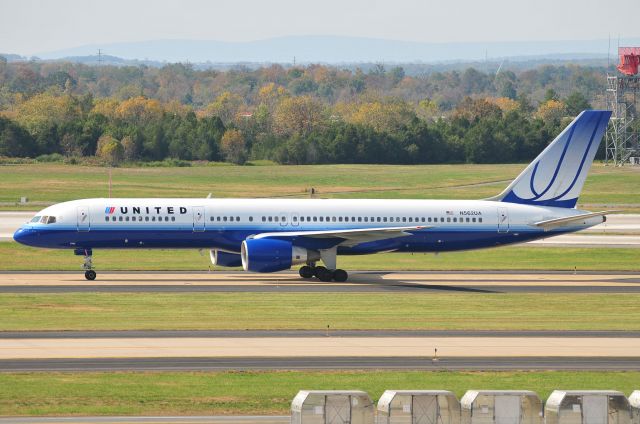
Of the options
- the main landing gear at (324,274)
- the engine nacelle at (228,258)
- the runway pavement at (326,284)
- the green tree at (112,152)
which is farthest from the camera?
the green tree at (112,152)

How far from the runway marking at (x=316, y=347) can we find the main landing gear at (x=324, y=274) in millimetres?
19897

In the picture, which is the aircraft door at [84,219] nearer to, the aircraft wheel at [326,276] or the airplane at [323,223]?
the airplane at [323,223]

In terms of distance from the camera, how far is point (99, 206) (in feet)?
208

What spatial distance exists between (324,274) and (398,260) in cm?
1165

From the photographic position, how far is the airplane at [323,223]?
207 ft

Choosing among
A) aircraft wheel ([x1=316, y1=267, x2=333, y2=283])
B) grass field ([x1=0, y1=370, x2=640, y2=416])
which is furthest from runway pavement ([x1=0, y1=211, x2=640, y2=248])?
grass field ([x1=0, y1=370, x2=640, y2=416])

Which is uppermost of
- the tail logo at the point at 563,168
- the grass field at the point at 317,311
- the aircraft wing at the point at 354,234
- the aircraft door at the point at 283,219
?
the tail logo at the point at 563,168

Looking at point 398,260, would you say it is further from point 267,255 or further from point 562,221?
point 267,255

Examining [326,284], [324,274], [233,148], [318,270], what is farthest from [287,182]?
[326,284]

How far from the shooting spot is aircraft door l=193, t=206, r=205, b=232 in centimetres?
6378

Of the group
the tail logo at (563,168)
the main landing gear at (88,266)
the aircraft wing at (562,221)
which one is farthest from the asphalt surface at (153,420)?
the tail logo at (563,168)

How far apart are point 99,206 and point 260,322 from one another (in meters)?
17.7

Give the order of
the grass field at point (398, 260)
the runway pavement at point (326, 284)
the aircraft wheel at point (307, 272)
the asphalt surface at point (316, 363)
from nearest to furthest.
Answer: the asphalt surface at point (316, 363) < the runway pavement at point (326, 284) < the aircraft wheel at point (307, 272) < the grass field at point (398, 260)

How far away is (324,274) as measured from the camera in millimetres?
65125
